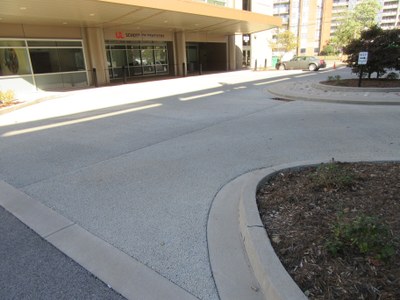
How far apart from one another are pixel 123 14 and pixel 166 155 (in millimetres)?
15242

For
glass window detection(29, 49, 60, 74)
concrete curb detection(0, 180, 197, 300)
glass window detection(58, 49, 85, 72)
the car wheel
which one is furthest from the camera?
the car wheel

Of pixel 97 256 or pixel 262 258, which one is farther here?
pixel 97 256

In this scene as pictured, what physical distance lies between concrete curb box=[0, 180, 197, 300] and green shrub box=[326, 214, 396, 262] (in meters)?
1.34

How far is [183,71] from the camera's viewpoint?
2898cm

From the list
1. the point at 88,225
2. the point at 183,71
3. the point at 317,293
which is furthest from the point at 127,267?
the point at 183,71

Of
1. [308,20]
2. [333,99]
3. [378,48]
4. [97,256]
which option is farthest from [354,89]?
[308,20]

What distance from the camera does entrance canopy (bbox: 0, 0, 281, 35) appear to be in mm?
15015

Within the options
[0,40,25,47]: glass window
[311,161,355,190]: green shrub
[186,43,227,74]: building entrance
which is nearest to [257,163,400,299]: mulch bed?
[311,161,355,190]: green shrub

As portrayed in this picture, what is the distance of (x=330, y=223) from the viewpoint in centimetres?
317

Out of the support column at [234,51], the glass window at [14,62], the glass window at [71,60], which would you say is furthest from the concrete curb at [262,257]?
the support column at [234,51]

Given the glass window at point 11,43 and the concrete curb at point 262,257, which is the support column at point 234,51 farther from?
the concrete curb at point 262,257

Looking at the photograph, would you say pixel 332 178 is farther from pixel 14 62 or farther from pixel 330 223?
pixel 14 62

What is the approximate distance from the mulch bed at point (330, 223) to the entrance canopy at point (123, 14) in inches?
581

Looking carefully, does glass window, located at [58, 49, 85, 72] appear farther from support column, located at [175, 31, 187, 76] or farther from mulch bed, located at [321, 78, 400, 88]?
mulch bed, located at [321, 78, 400, 88]
